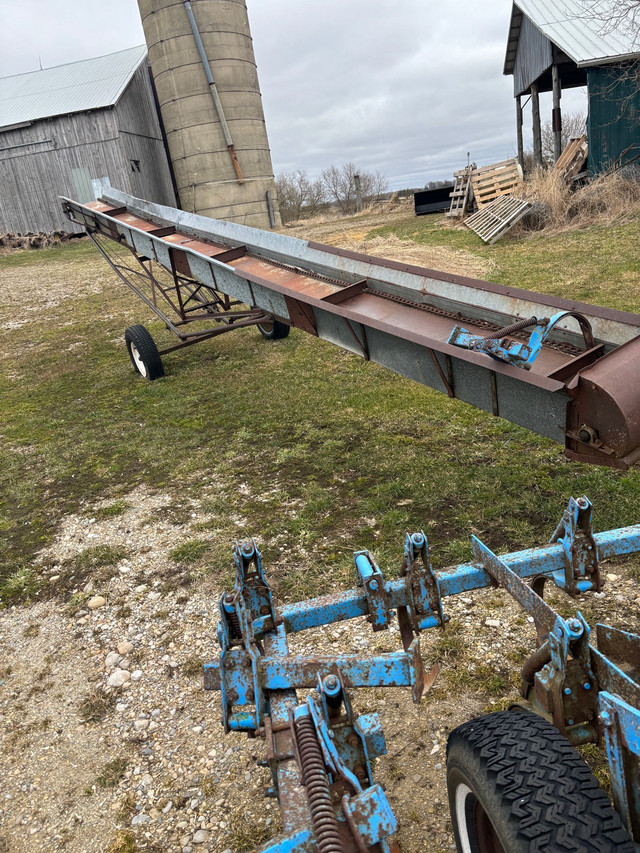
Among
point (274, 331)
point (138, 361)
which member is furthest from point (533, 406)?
point (274, 331)

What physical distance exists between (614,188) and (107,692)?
17.3 metres

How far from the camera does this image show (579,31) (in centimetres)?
1811

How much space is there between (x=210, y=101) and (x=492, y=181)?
10873 mm

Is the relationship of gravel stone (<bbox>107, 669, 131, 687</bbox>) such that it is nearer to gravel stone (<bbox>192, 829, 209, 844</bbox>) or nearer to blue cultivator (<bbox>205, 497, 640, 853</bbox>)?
gravel stone (<bbox>192, 829, 209, 844</bbox>)

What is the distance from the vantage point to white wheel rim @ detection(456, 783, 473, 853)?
187 cm

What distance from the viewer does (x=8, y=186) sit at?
981 inches

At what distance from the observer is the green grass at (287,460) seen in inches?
173

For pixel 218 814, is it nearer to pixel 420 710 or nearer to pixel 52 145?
pixel 420 710

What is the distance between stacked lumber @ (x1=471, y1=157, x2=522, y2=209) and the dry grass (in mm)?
3427

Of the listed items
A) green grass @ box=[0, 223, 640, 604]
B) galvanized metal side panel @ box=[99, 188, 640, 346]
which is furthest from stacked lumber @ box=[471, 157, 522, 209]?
galvanized metal side panel @ box=[99, 188, 640, 346]

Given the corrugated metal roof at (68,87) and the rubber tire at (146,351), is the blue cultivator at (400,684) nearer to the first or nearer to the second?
the rubber tire at (146,351)

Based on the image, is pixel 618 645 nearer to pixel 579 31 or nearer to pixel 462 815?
pixel 462 815

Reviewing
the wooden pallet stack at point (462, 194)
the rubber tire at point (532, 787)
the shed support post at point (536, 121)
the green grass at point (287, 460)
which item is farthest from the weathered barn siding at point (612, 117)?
the rubber tire at point (532, 787)

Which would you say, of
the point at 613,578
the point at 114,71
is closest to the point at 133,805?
the point at 613,578
